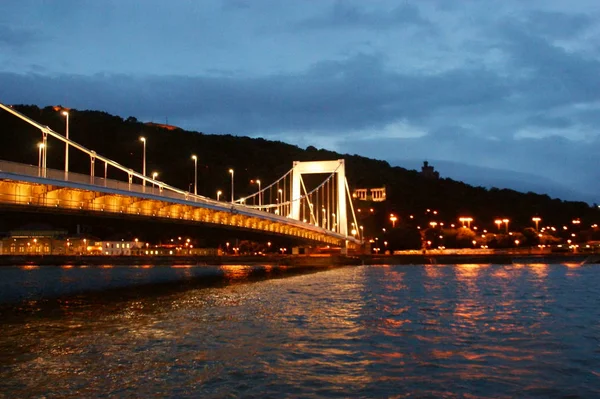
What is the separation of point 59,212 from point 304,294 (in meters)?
13.4

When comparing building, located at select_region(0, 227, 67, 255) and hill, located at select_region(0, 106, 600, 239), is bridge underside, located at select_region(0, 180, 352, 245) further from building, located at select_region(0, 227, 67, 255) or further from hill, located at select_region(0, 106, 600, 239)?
building, located at select_region(0, 227, 67, 255)

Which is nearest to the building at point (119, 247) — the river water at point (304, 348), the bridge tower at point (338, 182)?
the bridge tower at point (338, 182)

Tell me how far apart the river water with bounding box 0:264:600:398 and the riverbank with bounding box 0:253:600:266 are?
188 ft

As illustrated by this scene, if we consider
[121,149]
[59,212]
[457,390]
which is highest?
[121,149]

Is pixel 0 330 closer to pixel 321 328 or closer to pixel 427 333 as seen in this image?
Answer: pixel 321 328

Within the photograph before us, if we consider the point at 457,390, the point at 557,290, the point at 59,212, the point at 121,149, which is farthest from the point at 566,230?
the point at 457,390

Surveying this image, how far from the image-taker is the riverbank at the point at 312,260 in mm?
91438

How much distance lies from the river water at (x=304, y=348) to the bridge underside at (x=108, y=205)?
4.80 metres

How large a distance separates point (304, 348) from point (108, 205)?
863 inches

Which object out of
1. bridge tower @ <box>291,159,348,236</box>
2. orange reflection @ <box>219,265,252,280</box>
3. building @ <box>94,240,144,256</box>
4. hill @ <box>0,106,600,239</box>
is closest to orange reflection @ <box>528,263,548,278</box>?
orange reflection @ <box>219,265,252,280</box>

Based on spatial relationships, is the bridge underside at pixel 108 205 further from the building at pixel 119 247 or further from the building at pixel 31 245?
the building at pixel 119 247

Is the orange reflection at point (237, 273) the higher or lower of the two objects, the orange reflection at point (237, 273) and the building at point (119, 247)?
the lower

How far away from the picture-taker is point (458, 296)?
36.2 metres

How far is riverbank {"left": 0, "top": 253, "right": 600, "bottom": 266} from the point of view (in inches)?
3600
